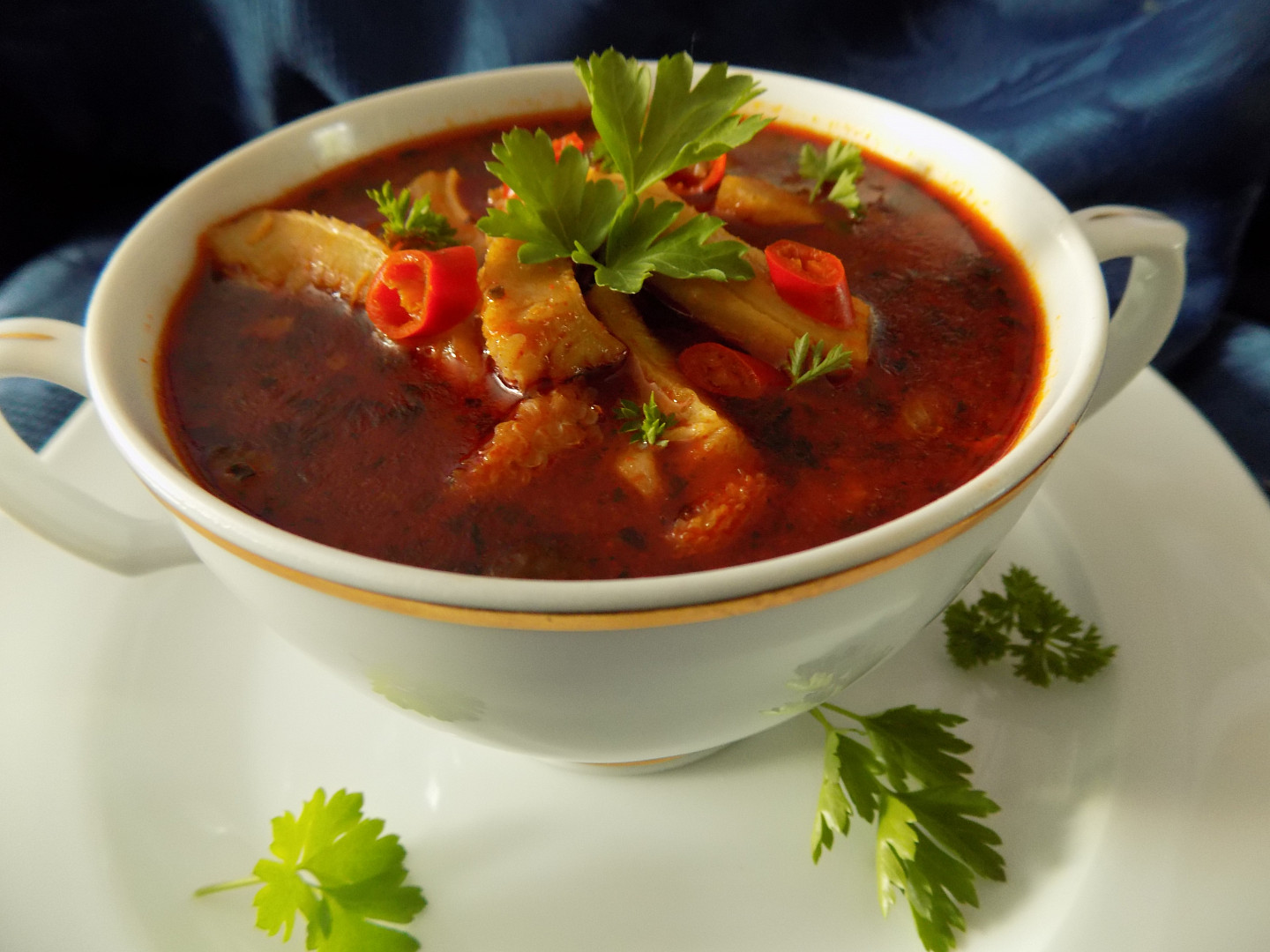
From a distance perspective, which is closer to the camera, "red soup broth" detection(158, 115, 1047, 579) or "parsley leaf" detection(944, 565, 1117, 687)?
"red soup broth" detection(158, 115, 1047, 579)

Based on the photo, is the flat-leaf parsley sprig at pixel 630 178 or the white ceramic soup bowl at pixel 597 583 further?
the flat-leaf parsley sprig at pixel 630 178

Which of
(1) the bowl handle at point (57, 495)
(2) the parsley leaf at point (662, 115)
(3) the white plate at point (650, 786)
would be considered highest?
(2) the parsley leaf at point (662, 115)

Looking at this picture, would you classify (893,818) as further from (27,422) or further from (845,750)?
(27,422)

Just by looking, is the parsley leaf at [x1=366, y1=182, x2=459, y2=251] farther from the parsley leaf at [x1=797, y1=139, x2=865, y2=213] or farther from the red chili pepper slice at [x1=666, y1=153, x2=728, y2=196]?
the parsley leaf at [x1=797, y1=139, x2=865, y2=213]

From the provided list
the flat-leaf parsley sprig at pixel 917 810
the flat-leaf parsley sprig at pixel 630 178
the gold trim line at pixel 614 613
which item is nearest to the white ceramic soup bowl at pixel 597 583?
the gold trim line at pixel 614 613

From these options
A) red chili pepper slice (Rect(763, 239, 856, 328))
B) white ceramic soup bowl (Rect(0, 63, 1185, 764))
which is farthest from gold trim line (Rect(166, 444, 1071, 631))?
red chili pepper slice (Rect(763, 239, 856, 328))

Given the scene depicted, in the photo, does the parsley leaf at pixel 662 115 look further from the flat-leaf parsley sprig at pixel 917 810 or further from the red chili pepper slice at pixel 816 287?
the flat-leaf parsley sprig at pixel 917 810

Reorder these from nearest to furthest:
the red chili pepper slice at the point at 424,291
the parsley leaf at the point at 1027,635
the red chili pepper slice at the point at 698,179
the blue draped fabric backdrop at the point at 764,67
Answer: the red chili pepper slice at the point at 424,291, the parsley leaf at the point at 1027,635, the red chili pepper slice at the point at 698,179, the blue draped fabric backdrop at the point at 764,67
